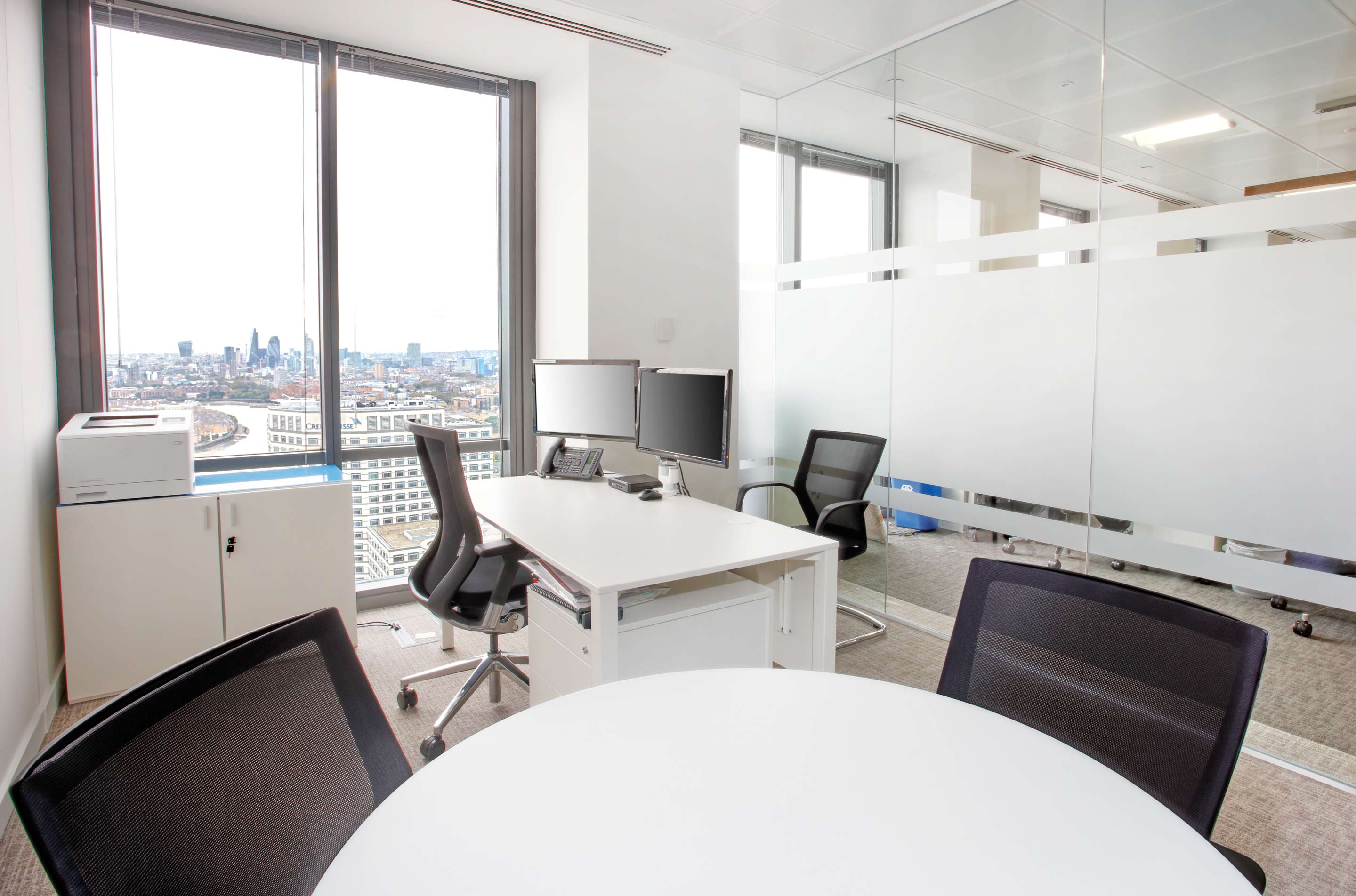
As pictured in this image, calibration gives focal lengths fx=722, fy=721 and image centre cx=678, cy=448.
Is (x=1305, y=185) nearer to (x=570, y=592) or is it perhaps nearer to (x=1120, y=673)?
(x=1120, y=673)

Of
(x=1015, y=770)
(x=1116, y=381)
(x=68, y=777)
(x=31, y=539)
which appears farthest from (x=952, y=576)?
(x=31, y=539)

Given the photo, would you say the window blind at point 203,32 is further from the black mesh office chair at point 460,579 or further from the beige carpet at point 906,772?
the beige carpet at point 906,772

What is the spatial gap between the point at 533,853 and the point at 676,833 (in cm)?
17

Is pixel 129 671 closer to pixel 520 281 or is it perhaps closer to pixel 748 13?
pixel 520 281

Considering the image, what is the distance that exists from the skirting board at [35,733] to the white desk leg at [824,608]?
2170 mm

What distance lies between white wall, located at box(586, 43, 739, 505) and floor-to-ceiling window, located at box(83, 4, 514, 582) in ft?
2.31

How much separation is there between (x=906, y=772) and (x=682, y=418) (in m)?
2.01

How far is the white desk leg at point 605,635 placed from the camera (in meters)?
1.89

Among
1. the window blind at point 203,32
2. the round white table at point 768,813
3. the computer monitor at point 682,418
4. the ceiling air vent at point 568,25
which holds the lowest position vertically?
the round white table at point 768,813

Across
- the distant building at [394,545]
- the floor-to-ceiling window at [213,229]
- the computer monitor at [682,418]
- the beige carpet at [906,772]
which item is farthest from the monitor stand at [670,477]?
the floor-to-ceiling window at [213,229]

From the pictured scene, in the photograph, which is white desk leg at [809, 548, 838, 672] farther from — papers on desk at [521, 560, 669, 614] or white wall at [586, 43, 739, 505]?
white wall at [586, 43, 739, 505]

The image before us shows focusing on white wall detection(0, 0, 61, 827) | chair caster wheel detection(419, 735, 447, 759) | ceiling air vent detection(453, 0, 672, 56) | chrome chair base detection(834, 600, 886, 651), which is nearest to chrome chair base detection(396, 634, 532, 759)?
chair caster wheel detection(419, 735, 447, 759)

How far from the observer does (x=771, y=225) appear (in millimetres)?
4312

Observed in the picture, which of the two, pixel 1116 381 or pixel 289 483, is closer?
pixel 1116 381
